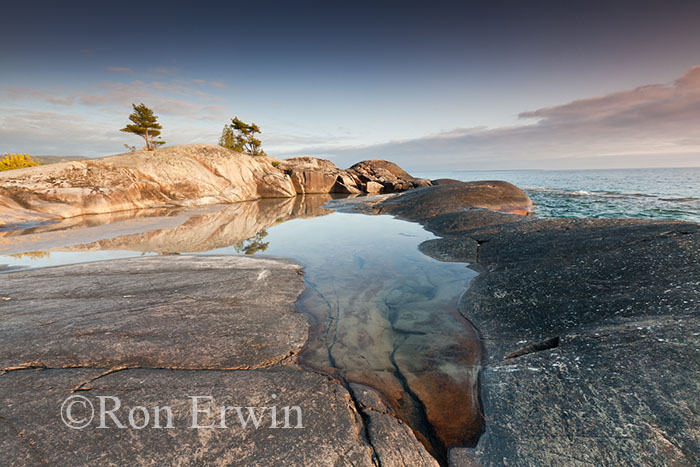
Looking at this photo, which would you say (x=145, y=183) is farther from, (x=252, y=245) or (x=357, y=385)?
(x=357, y=385)

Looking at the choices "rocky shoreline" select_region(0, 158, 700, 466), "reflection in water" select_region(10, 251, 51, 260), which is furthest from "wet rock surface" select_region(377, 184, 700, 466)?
"reflection in water" select_region(10, 251, 51, 260)

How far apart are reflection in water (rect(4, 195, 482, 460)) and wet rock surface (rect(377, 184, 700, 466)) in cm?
36

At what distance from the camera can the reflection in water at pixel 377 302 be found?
362 centimetres

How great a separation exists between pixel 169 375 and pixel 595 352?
17.7 feet

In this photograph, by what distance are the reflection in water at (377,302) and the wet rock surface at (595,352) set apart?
0.36 meters

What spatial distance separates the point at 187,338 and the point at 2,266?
27.2 feet

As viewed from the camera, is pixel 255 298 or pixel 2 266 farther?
pixel 2 266

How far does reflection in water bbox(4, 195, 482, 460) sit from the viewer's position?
362 centimetres

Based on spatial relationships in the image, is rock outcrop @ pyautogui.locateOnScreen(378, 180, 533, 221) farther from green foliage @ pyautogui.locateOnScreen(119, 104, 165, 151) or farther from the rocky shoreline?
green foliage @ pyautogui.locateOnScreen(119, 104, 165, 151)

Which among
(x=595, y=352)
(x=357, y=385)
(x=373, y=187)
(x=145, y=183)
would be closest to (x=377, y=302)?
(x=357, y=385)

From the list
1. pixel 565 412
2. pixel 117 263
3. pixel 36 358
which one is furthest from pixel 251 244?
pixel 565 412

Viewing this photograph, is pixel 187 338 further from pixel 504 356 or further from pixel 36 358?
pixel 504 356

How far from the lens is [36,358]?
12.0ft

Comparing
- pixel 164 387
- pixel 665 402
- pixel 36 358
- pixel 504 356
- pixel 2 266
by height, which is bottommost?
pixel 504 356
